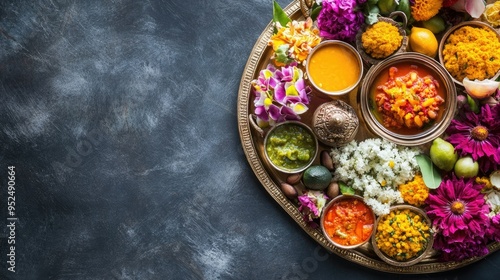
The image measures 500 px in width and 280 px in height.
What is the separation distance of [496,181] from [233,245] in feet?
5.90

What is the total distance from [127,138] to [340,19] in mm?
1699

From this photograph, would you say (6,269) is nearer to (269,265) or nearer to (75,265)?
(75,265)

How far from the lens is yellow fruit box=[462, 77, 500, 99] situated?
10.4 ft

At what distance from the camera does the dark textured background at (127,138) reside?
146 inches

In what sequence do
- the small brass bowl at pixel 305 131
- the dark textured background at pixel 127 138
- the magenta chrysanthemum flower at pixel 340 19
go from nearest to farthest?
the magenta chrysanthemum flower at pixel 340 19
the small brass bowl at pixel 305 131
the dark textured background at pixel 127 138

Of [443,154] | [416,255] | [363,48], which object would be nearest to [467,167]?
Answer: [443,154]

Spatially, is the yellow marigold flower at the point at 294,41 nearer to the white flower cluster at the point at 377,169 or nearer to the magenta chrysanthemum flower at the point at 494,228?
the white flower cluster at the point at 377,169

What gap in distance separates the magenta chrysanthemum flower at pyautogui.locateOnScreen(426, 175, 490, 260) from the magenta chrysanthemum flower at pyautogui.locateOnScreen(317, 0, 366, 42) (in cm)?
113

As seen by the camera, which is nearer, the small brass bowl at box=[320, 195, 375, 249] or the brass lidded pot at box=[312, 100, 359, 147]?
the brass lidded pot at box=[312, 100, 359, 147]

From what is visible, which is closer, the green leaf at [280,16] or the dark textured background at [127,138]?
the green leaf at [280,16]

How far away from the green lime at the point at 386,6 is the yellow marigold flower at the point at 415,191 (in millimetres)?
1062

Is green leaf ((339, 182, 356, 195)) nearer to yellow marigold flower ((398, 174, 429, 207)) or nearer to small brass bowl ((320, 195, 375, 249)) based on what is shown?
small brass bowl ((320, 195, 375, 249))

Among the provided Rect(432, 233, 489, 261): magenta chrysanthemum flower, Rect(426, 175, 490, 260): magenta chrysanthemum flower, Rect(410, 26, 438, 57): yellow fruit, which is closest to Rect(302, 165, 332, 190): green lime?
Rect(426, 175, 490, 260): magenta chrysanthemum flower

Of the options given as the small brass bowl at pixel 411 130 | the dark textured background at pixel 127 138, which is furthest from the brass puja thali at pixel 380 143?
Answer: the dark textured background at pixel 127 138
